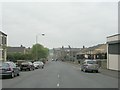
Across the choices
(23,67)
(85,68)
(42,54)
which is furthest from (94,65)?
(42,54)

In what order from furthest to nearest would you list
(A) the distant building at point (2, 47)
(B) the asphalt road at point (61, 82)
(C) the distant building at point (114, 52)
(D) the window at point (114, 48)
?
(A) the distant building at point (2, 47), (D) the window at point (114, 48), (C) the distant building at point (114, 52), (B) the asphalt road at point (61, 82)

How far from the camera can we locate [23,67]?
150 feet

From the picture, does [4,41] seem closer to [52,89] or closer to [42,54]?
[52,89]

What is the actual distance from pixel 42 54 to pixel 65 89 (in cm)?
11944

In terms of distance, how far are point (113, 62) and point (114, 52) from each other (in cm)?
146

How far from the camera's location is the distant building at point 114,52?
139ft

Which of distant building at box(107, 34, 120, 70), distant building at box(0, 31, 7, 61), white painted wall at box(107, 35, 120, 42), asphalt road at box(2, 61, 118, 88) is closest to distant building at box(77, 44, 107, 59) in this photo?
white painted wall at box(107, 35, 120, 42)

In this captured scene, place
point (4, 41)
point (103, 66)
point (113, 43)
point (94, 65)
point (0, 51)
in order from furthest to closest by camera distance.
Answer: point (4, 41) → point (0, 51) → point (103, 66) → point (113, 43) → point (94, 65)

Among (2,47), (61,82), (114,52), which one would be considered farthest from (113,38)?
(2,47)

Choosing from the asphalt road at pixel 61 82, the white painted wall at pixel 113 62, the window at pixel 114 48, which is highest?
the window at pixel 114 48

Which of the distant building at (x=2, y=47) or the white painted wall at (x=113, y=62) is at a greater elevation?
the distant building at (x=2, y=47)

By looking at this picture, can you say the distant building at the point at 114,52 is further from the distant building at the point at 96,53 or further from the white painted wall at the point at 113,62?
the distant building at the point at 96,53

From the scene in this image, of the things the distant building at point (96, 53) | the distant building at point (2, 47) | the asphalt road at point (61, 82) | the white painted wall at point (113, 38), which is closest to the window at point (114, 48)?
the white painted wall at point (113, 38)

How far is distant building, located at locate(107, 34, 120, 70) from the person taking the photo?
42.5 m
